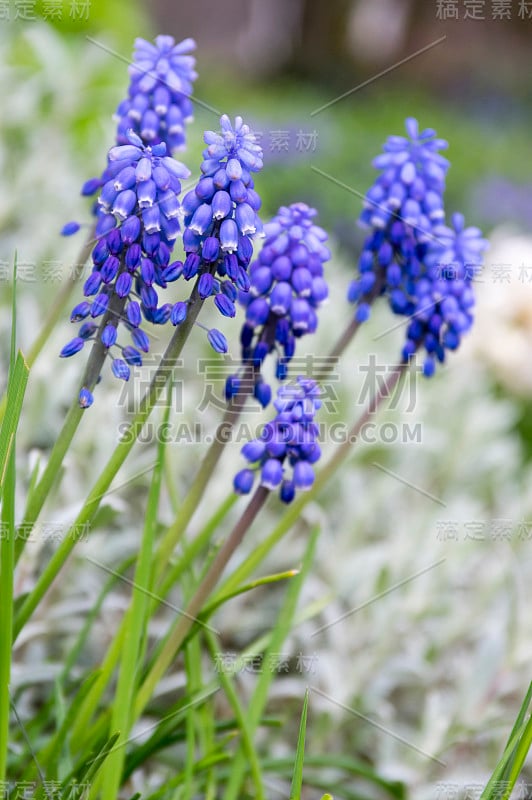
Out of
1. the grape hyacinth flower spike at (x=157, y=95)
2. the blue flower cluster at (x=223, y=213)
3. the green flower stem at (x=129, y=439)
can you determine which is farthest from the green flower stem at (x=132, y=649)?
the grape hyacinth flower spike at (x=157, y=95)

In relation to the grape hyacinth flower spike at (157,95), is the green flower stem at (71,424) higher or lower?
lower

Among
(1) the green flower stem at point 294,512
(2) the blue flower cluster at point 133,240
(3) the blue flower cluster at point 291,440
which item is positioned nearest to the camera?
(2) the blue flower cluster at point 133,240

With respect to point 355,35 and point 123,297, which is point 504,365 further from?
point 355,35

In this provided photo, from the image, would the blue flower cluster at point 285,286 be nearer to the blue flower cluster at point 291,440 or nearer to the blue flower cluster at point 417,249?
the blue flower cluster at point 291,440

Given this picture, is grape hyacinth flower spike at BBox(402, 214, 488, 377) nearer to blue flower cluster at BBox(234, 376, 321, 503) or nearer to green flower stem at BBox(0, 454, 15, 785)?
blue flower cluster at BBox(234, 376, 321, 503)

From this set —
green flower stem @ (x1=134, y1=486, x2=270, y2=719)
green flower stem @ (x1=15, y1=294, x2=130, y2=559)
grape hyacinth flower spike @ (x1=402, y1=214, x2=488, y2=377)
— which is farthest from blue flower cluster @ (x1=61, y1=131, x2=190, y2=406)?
grape hyacinth flower spike @ (x1=402, y1=214, x2=488, y2=377)

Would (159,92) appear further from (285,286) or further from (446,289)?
(446,289)

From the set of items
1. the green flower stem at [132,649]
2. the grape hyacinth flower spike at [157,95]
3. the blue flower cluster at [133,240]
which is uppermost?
the grape hyacinth flower spike at [157,95]

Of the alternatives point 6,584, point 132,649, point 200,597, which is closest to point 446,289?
point 200,597
